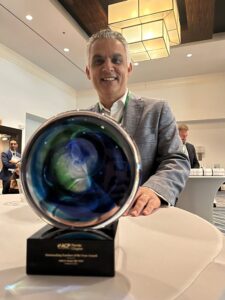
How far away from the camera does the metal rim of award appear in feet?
0.94

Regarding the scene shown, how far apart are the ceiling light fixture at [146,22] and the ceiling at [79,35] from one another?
357mm

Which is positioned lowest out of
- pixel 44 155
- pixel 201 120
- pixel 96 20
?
pixel 44 155

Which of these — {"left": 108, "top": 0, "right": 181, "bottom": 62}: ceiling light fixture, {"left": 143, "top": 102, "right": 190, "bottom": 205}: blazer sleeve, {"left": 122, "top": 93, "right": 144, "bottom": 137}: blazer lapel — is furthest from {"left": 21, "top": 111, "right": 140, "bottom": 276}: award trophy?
{"left": 108, "top": 0, "right": 181, "bottom": 62}: ceiling light fixture

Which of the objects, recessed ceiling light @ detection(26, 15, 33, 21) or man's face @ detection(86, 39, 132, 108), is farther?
recessed ceiling light @ detection(26, 15, 33, 21)

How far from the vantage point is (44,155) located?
0.98 feet

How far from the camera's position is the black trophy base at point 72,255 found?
27 cm

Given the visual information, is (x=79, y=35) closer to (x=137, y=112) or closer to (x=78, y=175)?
(x=137, y=112)

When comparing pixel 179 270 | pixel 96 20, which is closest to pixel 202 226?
pixel 179 270

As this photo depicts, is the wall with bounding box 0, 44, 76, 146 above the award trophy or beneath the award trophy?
above

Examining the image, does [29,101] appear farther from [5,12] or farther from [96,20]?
[96,20]

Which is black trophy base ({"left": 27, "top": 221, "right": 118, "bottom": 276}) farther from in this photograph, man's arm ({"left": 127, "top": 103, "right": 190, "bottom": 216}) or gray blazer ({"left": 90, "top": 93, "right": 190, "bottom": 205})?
gray blazer ({"left": 90, "top": 93, "right": 190, "bottom": 205})

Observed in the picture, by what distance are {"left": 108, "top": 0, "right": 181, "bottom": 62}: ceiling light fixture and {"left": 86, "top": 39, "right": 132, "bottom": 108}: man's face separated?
8.70 feet

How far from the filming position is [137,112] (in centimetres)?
86

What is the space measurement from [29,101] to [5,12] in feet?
7.19
